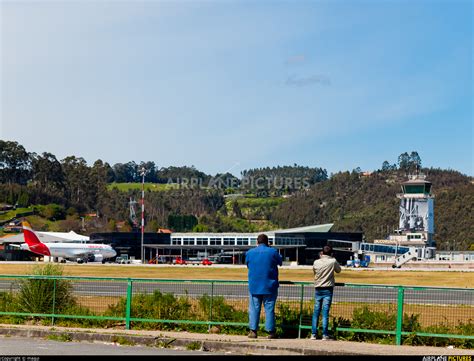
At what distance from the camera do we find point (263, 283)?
658 inches

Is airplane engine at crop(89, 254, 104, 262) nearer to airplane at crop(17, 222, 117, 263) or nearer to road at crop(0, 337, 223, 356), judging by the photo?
airplane at crop(17, 222, 117, 263)

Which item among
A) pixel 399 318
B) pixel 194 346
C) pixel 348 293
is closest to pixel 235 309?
pixel 348 293

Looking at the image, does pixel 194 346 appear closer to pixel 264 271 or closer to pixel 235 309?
pixel 264 271

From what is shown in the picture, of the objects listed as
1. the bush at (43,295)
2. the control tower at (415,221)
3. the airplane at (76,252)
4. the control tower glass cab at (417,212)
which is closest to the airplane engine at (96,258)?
the airplane at (76,252)

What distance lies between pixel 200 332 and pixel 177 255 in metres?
A: 128

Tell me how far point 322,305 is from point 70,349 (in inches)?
200

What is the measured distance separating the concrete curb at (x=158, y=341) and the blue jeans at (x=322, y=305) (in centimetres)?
145

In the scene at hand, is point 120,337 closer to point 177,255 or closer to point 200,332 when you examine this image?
point 200,332

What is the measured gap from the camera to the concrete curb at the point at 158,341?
15.5 m

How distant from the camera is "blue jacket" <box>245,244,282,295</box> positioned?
1669 cm

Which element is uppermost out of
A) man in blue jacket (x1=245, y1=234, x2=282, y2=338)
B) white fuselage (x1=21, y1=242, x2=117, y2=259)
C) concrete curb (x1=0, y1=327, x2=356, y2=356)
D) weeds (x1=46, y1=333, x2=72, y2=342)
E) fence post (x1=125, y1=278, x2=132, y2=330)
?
man in blue jacket (x1=245, y1=234, x2=282, y2=338)

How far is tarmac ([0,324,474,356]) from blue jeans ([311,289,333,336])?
30 cm

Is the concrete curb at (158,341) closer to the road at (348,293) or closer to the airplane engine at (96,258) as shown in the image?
the road at (348,293)

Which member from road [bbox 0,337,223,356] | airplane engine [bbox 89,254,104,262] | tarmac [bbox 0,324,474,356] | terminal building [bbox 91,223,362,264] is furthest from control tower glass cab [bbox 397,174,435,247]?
road [bbox 0,337,223,356]
